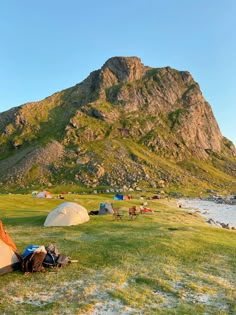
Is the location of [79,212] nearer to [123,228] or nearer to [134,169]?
[123,228]

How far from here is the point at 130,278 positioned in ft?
57.6

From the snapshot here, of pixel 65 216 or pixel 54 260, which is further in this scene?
pixel 65 216

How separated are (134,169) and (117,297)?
453 ft

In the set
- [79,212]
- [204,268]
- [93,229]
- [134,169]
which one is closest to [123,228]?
[93,229]

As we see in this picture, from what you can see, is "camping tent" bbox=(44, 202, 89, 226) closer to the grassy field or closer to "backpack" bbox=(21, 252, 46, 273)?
the grassy field

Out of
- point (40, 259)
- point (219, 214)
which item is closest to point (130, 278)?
point (40, 259)

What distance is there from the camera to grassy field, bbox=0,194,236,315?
14.0 m

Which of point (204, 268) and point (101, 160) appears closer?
point (204, 268)

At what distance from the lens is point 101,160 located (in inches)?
6038

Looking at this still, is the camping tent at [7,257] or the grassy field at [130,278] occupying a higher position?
the camping tent at [7,257]

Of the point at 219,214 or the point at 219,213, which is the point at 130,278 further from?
the point at 219,213

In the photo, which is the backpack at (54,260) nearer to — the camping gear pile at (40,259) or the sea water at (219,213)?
the camping gear pile at (40,259)

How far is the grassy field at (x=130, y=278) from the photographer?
1396cm

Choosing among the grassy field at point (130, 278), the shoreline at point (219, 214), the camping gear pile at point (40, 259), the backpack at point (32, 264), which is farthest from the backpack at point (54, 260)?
the shoreline at point (219, 214)
